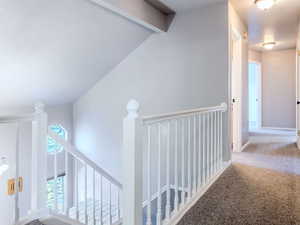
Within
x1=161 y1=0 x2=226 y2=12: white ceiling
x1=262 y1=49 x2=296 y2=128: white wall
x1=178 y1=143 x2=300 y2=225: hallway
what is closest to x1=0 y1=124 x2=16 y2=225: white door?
x1=178 y1=143 x2=300 y2=225: hallway

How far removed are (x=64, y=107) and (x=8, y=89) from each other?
1.59m

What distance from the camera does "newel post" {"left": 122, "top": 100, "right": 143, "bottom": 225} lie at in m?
1.54

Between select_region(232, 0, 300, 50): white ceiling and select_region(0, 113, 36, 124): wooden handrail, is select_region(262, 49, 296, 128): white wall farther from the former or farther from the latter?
select_region(0, 113, 36, 124): wooden handrail

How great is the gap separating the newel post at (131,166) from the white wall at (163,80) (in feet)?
7.21

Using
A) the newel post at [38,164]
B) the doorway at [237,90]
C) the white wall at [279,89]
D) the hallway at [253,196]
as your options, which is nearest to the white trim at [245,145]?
the doorway at [237,90]

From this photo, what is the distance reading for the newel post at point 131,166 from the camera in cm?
154

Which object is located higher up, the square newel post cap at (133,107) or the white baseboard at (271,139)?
the square newel post cap at (133,107)

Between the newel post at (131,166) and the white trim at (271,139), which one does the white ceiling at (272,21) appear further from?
the newel post at (131,166)

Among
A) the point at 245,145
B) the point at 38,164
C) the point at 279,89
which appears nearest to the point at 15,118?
the point at 38,164

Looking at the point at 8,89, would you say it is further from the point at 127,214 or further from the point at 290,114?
the point at 290,114

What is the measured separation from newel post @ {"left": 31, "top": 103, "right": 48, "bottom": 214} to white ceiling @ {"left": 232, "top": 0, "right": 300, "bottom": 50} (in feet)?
9.58

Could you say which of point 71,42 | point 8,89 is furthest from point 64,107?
point 71,42

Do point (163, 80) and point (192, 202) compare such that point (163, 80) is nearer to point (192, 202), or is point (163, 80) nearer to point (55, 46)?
point (55, 46)

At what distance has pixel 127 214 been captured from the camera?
156 centimetres
